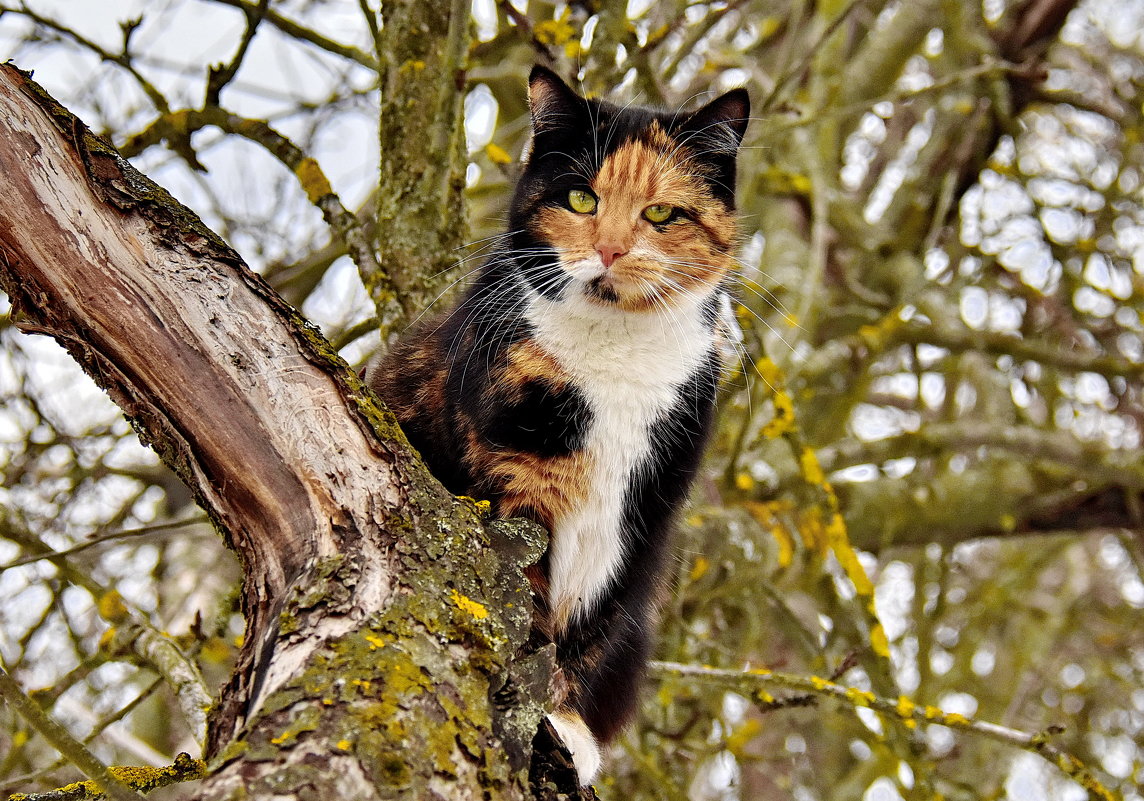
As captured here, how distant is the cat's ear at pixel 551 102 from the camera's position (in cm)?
249

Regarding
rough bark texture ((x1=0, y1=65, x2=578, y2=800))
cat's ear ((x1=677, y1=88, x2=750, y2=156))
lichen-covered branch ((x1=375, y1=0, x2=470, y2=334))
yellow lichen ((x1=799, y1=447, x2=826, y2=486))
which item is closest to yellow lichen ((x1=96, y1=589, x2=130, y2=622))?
lichen-covered branch ((x1=375, y1=0, x2=470, y2=334))

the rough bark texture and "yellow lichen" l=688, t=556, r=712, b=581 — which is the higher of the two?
the rough bark texture

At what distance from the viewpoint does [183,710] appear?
2.32 meters

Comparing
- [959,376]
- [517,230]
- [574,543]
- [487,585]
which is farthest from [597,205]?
[959,376]

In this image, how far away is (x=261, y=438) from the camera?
1.66 metres

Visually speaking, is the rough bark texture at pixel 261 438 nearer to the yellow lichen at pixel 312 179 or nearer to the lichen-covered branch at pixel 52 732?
the lichen-covered branch at pixel 52 732

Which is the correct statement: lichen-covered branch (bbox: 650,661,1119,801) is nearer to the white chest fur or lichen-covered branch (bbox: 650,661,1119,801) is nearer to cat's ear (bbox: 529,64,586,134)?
the white chest fur

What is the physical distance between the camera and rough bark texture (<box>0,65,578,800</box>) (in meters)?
1.53

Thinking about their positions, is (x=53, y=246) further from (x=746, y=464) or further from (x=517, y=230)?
(x=746, y=464)

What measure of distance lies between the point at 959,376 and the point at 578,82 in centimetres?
290

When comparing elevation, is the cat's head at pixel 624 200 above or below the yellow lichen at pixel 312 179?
below

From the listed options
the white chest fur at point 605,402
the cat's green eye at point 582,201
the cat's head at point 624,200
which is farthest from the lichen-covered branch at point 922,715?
the cat's green eye at point 582,201

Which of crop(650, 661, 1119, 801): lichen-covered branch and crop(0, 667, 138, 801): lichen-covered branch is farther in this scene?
crop(650, 661, 1119, 801): lichen-covered branch

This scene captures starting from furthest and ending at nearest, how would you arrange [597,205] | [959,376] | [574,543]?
[959,376]
[597,205]
[574,543]
